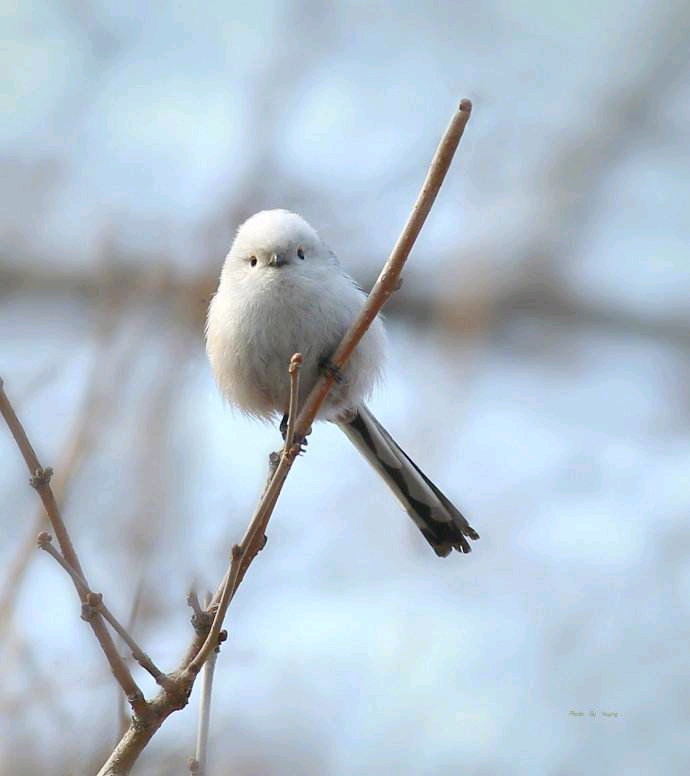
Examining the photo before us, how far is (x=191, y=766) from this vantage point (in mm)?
1174

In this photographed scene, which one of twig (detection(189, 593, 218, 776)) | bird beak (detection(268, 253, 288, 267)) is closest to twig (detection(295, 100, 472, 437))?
twig (detection(189, 593, 218, 776))

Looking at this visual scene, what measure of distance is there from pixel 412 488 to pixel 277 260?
579 mm

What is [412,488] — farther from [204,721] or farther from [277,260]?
[204,721]

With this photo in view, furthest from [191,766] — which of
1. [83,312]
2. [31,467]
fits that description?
[83,312]

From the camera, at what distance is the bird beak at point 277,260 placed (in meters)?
2.07

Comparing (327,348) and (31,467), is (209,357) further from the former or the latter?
(31,467)

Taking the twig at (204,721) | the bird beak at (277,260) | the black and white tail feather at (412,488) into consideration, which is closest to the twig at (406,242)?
the twig at (204,721)

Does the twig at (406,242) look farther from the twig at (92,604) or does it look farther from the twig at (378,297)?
the twig at (92,604)

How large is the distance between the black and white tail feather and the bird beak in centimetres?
40

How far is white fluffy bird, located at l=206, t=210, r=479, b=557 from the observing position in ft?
6.66

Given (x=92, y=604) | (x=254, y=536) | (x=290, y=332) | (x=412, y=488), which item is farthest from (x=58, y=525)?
(x=412, y=488)

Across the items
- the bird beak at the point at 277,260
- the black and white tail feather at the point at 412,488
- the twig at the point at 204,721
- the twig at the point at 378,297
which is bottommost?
the twig at the point at 204,721

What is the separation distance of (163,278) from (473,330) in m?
0.58

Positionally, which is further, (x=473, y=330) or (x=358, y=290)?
(x=358, y=290)
